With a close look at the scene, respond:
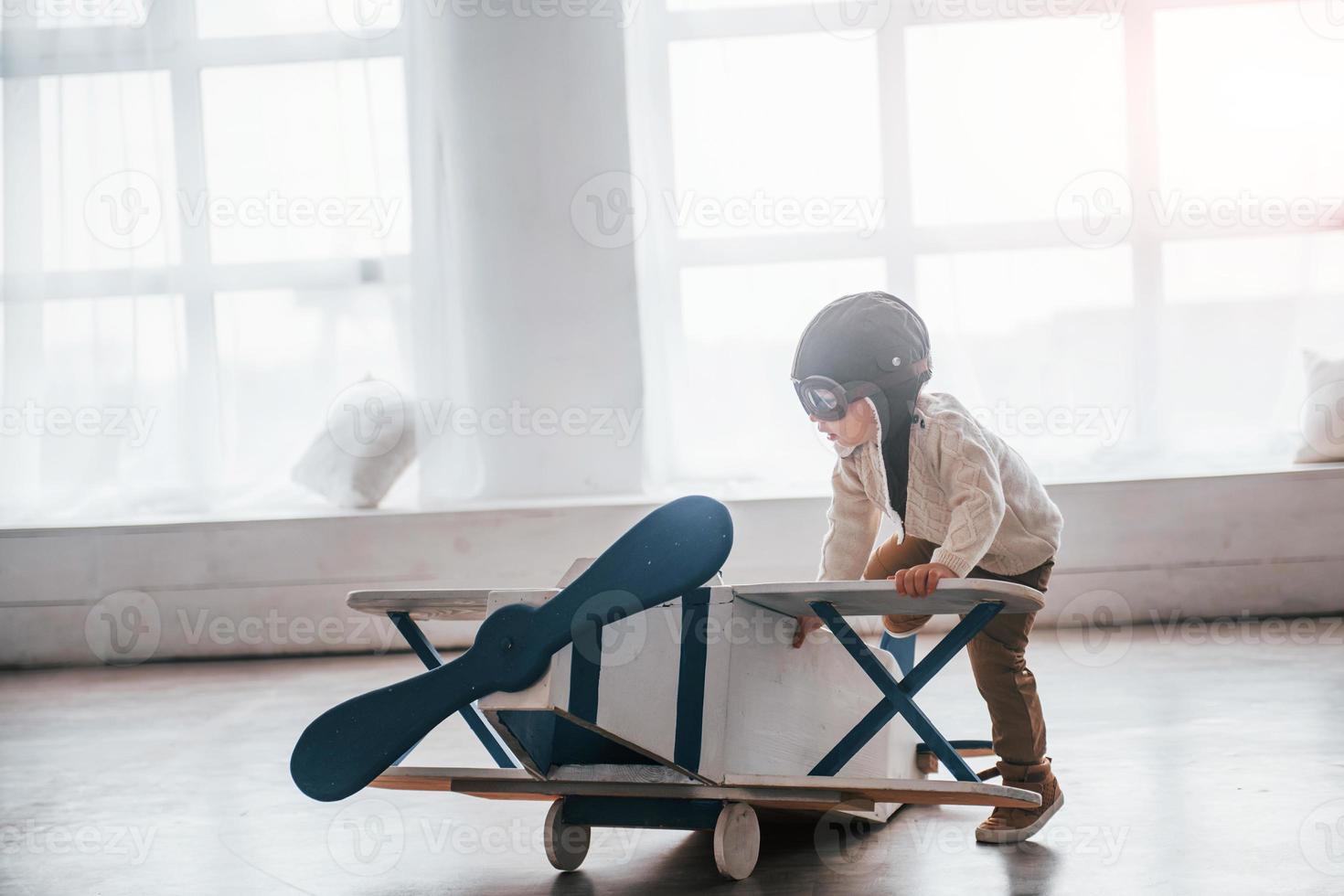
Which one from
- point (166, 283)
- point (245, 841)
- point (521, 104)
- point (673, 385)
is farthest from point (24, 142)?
→ point (245, 841)

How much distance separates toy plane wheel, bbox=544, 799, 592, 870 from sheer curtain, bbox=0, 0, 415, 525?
2.47 m

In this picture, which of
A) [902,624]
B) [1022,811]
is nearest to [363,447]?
[902,624]

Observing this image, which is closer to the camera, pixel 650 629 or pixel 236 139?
pixel 650 629

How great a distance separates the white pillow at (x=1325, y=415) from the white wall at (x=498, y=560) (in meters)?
0.12

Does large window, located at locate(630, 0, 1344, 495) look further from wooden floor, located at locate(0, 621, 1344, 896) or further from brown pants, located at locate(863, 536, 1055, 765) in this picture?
brown pants, located at locate(863, 536, 1055, 765)

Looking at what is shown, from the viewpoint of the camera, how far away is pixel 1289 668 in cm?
260

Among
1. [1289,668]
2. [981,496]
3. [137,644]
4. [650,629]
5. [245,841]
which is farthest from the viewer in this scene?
[137,644]

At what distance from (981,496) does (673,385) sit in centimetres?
230

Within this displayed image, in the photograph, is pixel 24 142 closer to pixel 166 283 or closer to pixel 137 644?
pixel 166 283

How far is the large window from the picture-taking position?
11.8 ft

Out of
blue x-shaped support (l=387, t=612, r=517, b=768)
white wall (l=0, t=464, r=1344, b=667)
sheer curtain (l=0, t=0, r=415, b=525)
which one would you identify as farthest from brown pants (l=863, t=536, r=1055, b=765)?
sheer curtain (l=0, t=0, r=415, b=525)

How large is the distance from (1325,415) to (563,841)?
2.87 m

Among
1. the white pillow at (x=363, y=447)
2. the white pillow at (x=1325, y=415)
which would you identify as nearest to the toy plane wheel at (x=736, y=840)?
the white pillow at (x=363, y=447)

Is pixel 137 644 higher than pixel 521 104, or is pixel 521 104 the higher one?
pixel 521 104
